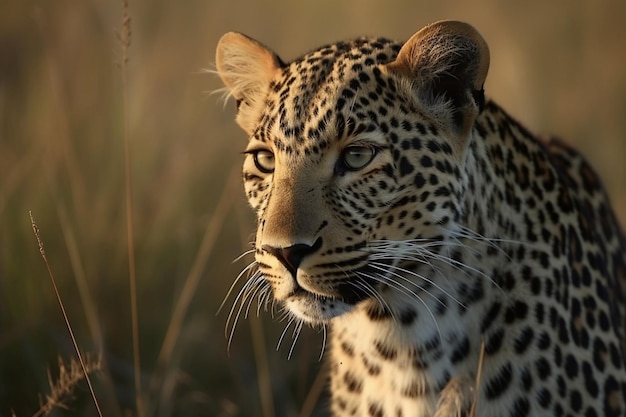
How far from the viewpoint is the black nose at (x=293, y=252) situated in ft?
15.0

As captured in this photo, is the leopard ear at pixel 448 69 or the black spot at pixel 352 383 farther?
the black spot at pixel 352 383

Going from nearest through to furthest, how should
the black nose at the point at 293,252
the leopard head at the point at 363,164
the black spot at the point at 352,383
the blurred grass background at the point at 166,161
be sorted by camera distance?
the black nose at the point at 293,252 < the leopard head at the point at 363,164 < the black spot at the point at 352,383 < the blurred grass background at the point at 166,161

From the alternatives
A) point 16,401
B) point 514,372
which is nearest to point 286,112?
point 514,372

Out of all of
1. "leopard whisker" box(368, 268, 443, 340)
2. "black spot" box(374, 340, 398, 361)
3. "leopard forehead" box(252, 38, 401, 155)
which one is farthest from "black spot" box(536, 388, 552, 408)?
"leopard forehead" box(252, 38, 401, 155)

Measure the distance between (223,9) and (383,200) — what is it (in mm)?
7238

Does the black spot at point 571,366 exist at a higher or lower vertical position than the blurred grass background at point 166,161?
higher

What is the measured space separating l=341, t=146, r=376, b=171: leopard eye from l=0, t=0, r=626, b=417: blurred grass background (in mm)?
1107

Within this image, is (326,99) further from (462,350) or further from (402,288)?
(462,350)

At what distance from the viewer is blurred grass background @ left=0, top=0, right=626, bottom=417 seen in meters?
6.88

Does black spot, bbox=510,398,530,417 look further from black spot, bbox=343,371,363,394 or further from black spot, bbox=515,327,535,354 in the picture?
black spot, bbox=343,371,363,394

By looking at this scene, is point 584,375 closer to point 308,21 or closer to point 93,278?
point 93,278

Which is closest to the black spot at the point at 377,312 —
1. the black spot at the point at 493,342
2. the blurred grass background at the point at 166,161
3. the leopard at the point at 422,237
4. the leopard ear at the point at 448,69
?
the leopard at the point at 422,237

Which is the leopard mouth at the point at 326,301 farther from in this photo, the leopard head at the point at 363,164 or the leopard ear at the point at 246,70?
the leopard ear at the point at 246,70

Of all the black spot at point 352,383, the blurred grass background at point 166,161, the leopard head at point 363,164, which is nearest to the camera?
the leopard head at point 363,164
